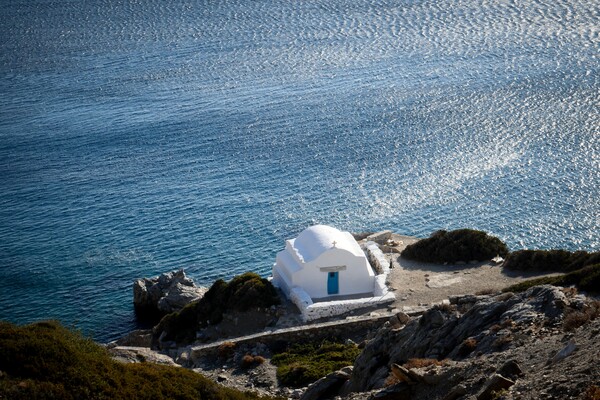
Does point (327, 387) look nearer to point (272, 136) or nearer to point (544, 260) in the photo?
point (544, 260)

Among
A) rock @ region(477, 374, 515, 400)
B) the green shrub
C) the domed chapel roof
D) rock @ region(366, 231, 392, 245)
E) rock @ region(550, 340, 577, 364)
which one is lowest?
rock @ region(366, 231, 392, 245)

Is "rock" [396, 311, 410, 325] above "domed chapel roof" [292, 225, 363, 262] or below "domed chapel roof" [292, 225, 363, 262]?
below

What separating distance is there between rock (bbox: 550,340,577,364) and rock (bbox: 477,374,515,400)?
68.8 inches

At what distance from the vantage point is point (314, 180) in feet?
253

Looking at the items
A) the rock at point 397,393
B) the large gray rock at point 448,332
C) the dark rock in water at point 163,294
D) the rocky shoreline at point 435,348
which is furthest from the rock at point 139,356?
the rock at point 397,393

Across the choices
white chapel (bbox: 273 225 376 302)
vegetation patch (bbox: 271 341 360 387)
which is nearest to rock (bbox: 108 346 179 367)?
vegetation patch (bbox: 271 341 360 387)

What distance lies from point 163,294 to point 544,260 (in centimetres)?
2458

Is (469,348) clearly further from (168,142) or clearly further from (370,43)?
(370,43)

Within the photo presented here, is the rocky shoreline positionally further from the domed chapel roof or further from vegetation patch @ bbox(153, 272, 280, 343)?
the domed chapel roof

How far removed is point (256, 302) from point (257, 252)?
16824 millimetres

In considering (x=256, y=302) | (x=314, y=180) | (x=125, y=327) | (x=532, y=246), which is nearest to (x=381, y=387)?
(x=256, y=302)

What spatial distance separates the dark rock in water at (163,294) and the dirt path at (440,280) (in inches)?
549

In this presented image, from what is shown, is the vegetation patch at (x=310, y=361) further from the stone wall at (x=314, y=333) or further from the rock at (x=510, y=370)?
the rock at (x=510, y=370)

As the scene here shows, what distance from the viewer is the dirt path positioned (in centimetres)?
4694
